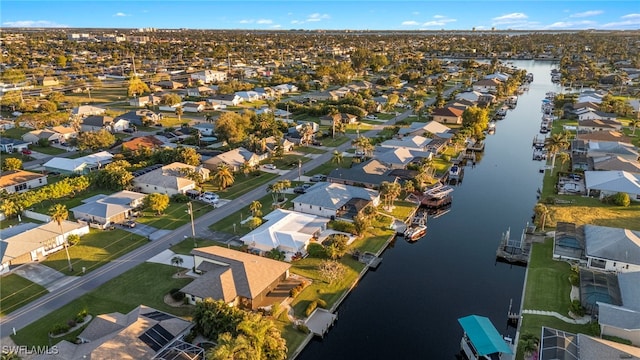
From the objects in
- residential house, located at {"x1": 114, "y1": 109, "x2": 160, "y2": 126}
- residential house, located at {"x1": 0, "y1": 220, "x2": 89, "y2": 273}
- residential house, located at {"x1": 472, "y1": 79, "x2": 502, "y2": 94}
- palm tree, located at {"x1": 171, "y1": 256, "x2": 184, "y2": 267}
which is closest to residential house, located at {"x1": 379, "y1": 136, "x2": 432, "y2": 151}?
palm tree, located at {"x1": 171, "y1": 256, "x2": 184, "y2": 267}

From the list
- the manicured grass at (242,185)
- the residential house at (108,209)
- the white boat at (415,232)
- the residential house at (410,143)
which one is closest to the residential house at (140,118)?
the manicured grass at (242,185)

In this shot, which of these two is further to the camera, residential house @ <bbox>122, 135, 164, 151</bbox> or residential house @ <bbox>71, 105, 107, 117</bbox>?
residential house @ <bbox>71, 105, 107, 117</bbox>

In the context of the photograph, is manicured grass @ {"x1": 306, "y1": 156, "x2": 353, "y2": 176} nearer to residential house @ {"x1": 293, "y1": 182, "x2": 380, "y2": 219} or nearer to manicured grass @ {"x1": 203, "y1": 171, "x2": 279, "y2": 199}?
manicured grass @ {"x1": 203, "y1": 171, "x2": 279, "y2": 199}

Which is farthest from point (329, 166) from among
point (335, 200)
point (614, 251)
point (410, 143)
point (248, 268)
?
point (614, 251)

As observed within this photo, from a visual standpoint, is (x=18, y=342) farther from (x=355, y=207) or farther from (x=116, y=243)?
(x=355, y=207)

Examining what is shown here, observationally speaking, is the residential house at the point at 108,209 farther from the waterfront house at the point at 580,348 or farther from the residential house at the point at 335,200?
the waterfront house at the point at 580,348

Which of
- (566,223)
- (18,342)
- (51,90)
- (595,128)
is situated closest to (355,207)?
(566,223)
